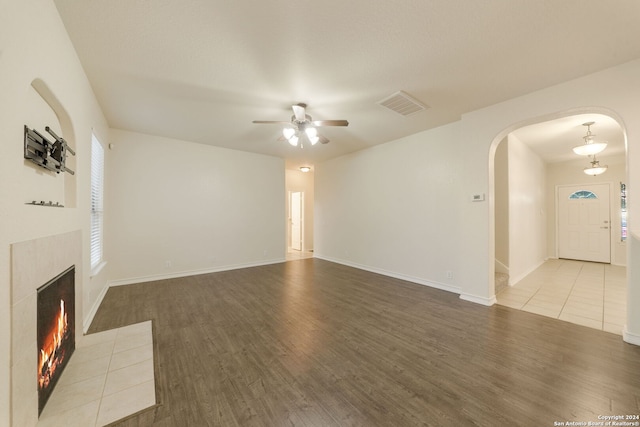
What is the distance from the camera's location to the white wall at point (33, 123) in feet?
3.73

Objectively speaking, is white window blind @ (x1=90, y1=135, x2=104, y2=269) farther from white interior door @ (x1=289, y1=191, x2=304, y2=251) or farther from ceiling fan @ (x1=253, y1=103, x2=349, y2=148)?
white interior door @ (x1=289, y1=191, x2=304, y2=251)

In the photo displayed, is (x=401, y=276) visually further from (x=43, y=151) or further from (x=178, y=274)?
(x=43, y=151)

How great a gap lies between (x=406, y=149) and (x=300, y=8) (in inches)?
136

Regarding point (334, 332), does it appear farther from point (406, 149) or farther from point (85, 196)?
point (406, 149)

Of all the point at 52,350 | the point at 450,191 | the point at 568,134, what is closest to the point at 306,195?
the point at 450,191

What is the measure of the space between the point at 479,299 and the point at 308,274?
307 centimetres

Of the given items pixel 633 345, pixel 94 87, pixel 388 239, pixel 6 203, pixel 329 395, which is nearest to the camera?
pixel 6 203

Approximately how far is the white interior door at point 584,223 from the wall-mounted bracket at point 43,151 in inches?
394

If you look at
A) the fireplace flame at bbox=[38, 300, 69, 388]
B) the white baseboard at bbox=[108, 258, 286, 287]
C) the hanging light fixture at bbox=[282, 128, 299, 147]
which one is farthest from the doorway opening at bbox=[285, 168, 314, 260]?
the fireplace flame at bbox=[38, 300, 69, 388]

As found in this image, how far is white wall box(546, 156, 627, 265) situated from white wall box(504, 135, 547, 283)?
0.58 metres

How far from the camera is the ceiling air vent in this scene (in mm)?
2970

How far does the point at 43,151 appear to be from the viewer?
5.23 feet

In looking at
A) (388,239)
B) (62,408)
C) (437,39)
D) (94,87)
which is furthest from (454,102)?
(62,408)

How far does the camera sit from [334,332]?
260 cm
